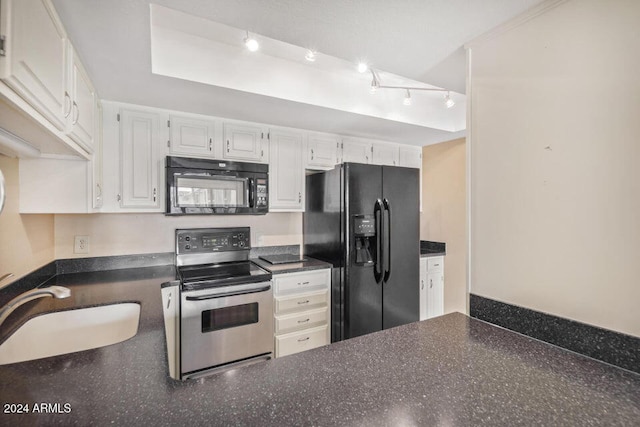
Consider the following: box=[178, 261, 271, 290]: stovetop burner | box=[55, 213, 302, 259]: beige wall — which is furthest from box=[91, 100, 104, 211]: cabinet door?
box=[178, 261, 271, 290]: stovetop burner

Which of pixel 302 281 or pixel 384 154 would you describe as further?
pixel 384 154

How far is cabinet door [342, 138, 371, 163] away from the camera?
2.99m

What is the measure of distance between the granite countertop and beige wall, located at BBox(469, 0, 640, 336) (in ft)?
4.37

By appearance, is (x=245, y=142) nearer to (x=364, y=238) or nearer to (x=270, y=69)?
(x=270, y=69)

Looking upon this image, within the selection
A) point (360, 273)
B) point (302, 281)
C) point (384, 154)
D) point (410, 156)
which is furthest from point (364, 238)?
point (410, 156)

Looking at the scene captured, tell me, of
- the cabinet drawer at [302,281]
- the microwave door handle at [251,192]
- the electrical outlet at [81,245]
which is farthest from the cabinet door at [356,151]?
the electrical outlet at [81,245]

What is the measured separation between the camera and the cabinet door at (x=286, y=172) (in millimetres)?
2629

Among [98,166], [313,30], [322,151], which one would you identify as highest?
[313,30]

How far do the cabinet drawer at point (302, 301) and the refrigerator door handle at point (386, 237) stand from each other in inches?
22.1

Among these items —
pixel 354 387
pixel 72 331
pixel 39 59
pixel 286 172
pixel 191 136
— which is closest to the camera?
pixel 354 387

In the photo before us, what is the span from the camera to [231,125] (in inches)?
96.1

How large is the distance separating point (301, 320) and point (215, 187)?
1301 mm

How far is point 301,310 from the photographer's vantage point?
238cm

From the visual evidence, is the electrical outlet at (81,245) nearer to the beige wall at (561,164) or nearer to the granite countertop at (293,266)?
the granite countertop at (293,266)
